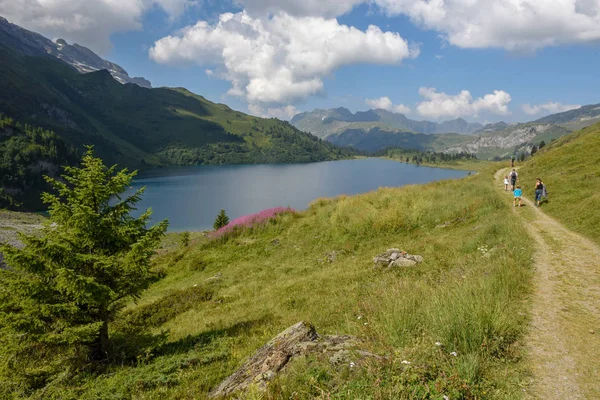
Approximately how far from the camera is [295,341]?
22.4 feet

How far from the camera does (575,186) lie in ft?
81.1

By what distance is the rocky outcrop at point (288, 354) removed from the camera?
5633mm

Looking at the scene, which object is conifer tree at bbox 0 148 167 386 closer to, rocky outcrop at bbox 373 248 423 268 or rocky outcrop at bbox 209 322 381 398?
rocky outcrop at bbox 209 322 381 398

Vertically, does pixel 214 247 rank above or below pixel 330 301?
below

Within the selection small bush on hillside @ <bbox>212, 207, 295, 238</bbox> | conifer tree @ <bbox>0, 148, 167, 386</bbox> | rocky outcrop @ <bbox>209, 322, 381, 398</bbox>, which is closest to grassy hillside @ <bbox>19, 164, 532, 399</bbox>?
rocky outcrop @ <bbox>209, 322, 381, 398</bbox>

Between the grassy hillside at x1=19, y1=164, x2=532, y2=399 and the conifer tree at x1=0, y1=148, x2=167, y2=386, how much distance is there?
1.33 m

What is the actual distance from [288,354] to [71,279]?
Answer: 6810 mm

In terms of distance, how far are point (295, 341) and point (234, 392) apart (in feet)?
5.14

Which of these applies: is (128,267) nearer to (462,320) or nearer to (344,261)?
(462,320)

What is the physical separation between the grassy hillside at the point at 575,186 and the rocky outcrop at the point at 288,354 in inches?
592

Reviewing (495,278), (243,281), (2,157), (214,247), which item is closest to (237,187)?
(2,157)

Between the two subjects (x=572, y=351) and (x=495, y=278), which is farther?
(x=495, y=278)

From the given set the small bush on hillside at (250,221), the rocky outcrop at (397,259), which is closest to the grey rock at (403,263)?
the rocky outcrop at (397,259)

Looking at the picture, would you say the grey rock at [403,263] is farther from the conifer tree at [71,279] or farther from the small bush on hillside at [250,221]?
the small bush on hillside at [250,221]
